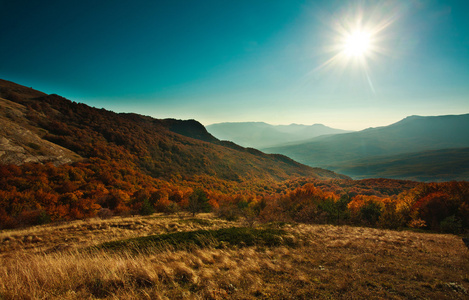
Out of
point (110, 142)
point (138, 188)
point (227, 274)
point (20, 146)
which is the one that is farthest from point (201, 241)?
point (110, 142)

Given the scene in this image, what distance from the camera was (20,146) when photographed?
41781 mm

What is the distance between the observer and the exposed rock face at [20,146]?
38562mm

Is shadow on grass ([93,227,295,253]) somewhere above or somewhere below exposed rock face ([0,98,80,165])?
below

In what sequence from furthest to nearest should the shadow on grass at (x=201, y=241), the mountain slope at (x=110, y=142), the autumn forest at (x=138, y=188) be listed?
the mountain slope at (x=110, y=142) → the autumn forest at (x=138, y=188) → the shadow on grass at (x=201, y=241)

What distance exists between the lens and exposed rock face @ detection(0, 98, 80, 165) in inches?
1518

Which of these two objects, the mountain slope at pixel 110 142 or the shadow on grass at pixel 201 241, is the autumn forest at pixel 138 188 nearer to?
the mountain slope at pixel 110 142

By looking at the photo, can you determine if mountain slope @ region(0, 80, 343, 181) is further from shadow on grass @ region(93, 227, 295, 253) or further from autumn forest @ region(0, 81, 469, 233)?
shadow on grass @ region(93, 227, 295, 253)

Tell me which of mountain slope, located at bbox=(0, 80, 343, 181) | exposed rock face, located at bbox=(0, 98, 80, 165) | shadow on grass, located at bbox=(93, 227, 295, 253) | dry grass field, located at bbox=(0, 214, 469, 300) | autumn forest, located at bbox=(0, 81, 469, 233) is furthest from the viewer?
mountain slope, located at bbox=(0, 80, 343, 181)

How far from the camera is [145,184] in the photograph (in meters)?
67.0

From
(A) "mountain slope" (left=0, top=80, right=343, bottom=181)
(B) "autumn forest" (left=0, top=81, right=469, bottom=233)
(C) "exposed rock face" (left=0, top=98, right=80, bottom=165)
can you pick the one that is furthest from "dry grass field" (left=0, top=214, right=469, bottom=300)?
(A) "mountain slope" (left=0, top=80, right=343, bottom=181)

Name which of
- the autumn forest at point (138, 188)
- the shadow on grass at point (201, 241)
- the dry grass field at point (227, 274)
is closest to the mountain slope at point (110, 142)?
the autumn forest at point (138, 188)

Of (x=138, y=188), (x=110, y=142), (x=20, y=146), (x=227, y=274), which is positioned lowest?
(x=138, y=188)

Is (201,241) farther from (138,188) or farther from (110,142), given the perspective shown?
(110,142)

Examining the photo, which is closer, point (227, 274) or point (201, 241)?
point (227, 274)
